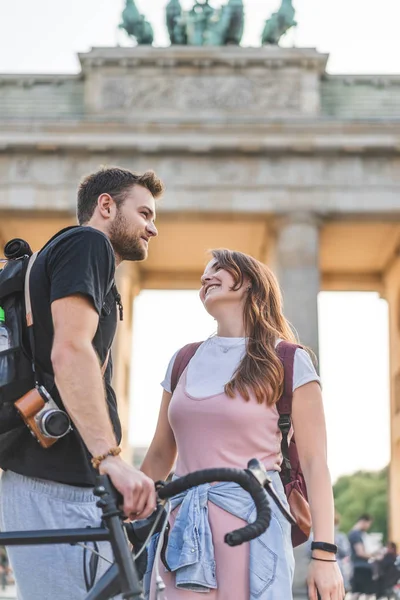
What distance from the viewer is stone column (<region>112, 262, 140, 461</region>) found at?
1198 inches

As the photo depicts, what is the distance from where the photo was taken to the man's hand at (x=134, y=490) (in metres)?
3.08

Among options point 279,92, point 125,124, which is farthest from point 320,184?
point 125,124

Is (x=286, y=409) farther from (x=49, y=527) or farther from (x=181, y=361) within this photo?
(x=49, y=527)

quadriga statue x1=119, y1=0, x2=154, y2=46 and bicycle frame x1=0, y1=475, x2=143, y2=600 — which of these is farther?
quadriga statue x1=119, y1=0, x2=154, y2=46

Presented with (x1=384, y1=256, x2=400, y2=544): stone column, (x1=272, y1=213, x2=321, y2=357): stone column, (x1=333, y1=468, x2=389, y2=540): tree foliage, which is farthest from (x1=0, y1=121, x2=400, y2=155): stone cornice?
(x1=333, y1=468, x2=389, y2=540): tree foliage

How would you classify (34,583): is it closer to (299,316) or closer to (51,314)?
(51,314)

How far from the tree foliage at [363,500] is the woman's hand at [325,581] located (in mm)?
100727

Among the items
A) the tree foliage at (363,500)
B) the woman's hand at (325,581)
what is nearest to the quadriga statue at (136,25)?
the woman's hand at (325,581)

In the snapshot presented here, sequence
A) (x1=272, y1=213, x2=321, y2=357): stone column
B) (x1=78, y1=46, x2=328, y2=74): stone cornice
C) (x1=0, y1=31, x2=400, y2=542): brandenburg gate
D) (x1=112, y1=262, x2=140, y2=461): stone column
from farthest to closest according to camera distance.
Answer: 1. (x1=112, y1=262, x2=140, y2=461): stone column
2. (x1=78, y1=46, x2=328, y2=74): stone cornice
3. (x1=0, y1=31, x2=400, y2=542): brandenburg gate
4. (x1=272, y1=213, x2=321, y2=357): stone column

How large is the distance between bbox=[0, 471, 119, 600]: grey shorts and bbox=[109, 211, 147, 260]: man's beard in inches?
41.1

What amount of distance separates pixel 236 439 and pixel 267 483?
42.4 inches

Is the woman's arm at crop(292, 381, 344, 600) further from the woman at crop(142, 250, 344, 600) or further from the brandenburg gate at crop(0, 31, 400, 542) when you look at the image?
the brandenburg gate at crop(0, 31, 400, 542)

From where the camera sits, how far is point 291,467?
15.1 ft

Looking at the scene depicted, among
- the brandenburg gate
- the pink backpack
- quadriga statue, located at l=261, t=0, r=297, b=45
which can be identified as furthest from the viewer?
quadriga statue, located at l=261, t=0, r=297, b=45
